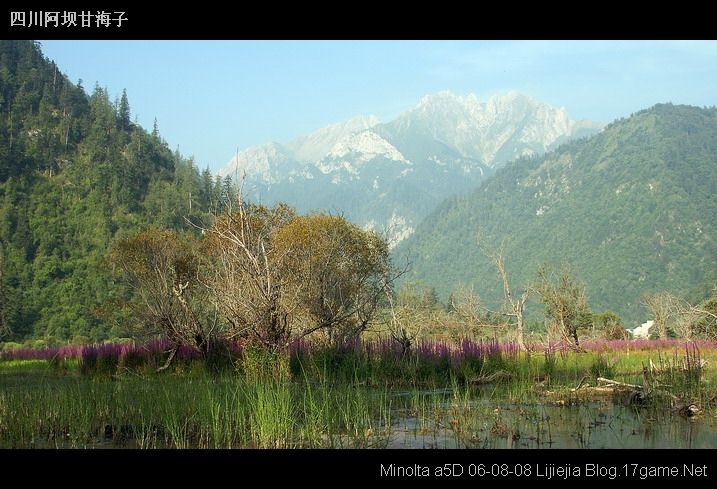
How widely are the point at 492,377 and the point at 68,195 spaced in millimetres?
83893

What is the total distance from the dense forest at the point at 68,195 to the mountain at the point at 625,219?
1759 inches

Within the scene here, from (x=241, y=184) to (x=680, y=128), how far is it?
175 metres

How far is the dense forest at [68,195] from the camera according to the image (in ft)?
224

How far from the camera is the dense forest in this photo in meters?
68.4

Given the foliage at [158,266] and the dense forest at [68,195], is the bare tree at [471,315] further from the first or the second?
the dense forest at [68,195]

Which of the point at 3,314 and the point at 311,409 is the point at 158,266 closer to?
the point at 311,409

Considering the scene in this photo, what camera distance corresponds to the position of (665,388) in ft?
36.7

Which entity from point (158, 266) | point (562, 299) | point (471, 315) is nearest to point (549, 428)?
point (471, 315)

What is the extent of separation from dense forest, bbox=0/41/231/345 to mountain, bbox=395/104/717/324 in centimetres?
4467

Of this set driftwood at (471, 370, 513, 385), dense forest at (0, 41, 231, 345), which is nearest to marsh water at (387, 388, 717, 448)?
driftwood at (471, 370, 513, 385)

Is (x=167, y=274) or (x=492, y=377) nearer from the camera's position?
(x=492, y=377)

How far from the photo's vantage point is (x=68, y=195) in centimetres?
8719
